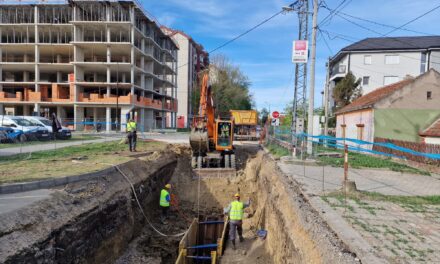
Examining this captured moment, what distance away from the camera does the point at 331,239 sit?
197 inches

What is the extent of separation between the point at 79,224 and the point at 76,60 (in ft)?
123

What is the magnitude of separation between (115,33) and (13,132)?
26988 millimetres

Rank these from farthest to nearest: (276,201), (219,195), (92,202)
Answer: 1. (219,195)
2. (276,201)
3. (92,202)

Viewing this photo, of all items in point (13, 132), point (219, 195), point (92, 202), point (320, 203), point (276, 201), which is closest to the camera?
point (320, 203)

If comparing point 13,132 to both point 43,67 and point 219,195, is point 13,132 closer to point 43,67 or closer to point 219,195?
point 219,195

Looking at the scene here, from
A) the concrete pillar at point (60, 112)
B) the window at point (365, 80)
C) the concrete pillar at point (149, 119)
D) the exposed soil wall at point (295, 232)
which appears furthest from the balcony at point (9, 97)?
the window at point (365, 80)

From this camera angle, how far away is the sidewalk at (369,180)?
29.1 feet

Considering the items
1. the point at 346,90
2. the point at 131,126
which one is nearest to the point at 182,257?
the point at 131,126

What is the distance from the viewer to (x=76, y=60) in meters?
38.9

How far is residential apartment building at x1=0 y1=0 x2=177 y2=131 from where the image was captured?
38.7m

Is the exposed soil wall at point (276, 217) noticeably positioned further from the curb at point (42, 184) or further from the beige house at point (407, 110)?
the beige house at point (407, 110)

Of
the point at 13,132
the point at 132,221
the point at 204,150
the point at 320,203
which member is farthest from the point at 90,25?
the point at 320,203

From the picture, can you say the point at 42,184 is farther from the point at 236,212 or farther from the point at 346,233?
the point at 346,233

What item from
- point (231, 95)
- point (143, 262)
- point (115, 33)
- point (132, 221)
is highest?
point (115, 33)
